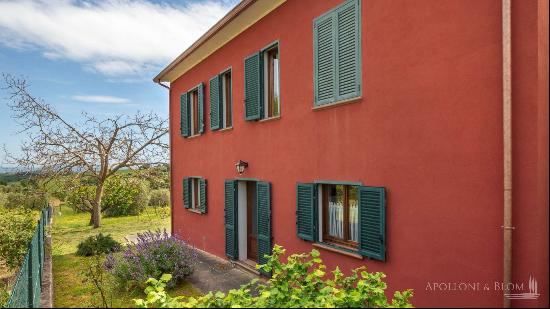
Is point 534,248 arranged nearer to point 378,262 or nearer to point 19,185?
point 378,262

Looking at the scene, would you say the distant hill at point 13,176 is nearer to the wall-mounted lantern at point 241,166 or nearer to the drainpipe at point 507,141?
the wall-mounted lantern at point 241,166

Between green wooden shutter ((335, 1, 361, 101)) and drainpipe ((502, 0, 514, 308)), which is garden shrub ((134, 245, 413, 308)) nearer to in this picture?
drainpipe ((502, 0, 514, 308))

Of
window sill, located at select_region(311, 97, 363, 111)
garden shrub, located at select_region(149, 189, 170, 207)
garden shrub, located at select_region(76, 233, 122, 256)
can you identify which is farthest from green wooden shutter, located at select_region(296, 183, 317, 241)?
garden shrub, located at select_region(149, 189, 170, 207)

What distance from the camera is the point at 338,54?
18.5ft

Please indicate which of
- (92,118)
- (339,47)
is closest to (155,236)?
(339,47)

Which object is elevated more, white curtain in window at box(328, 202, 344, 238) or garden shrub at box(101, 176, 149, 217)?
white curtain in window at box(328, 202, 344, 238)

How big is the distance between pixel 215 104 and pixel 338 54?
194 inches

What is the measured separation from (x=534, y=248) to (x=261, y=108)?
547 centimetres

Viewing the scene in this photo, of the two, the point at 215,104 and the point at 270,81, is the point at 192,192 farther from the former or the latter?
the point at 270,81

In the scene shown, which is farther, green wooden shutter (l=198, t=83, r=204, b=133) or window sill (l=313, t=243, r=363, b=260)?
green wooden shutter (l=198, t=83, r=204, b=133)

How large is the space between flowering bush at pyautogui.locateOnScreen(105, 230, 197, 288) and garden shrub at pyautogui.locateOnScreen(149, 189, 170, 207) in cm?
1787

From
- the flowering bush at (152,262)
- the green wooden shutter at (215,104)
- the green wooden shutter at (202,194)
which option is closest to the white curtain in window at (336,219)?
the flowering bush at (152,262)

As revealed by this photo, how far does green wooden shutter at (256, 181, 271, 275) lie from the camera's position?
750cm

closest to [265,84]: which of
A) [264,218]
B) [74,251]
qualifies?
[264,218]
